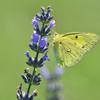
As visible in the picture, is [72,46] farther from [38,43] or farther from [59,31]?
[59,31]

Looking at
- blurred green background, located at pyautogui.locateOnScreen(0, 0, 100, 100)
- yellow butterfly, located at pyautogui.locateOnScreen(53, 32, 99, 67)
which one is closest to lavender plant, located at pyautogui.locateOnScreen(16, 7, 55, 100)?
yellow butterfly, located at pyautogui.locateOnScreen(53, 32, 99, 67)

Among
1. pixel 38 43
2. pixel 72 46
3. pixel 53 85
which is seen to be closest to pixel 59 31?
pixel 53 85

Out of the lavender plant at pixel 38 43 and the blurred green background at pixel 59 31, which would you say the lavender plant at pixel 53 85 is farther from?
the blurred green background at pixel 59 31

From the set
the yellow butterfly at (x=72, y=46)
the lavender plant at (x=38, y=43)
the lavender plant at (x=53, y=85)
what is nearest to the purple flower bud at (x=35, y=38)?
the lavender plant at (x=38, y=43)

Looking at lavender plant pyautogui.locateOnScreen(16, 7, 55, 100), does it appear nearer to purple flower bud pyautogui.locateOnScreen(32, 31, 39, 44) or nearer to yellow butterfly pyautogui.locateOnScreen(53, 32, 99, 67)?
purple flower bud pyautogui.locateOnScreen(32, 31, 39, 44)

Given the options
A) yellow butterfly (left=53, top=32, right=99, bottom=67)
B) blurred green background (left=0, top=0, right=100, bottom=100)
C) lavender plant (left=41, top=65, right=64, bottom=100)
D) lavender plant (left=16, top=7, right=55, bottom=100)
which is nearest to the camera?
lavender plant (left=16, top=7, right=55, bottom=100)

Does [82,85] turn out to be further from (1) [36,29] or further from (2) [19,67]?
(1) [36,29]
